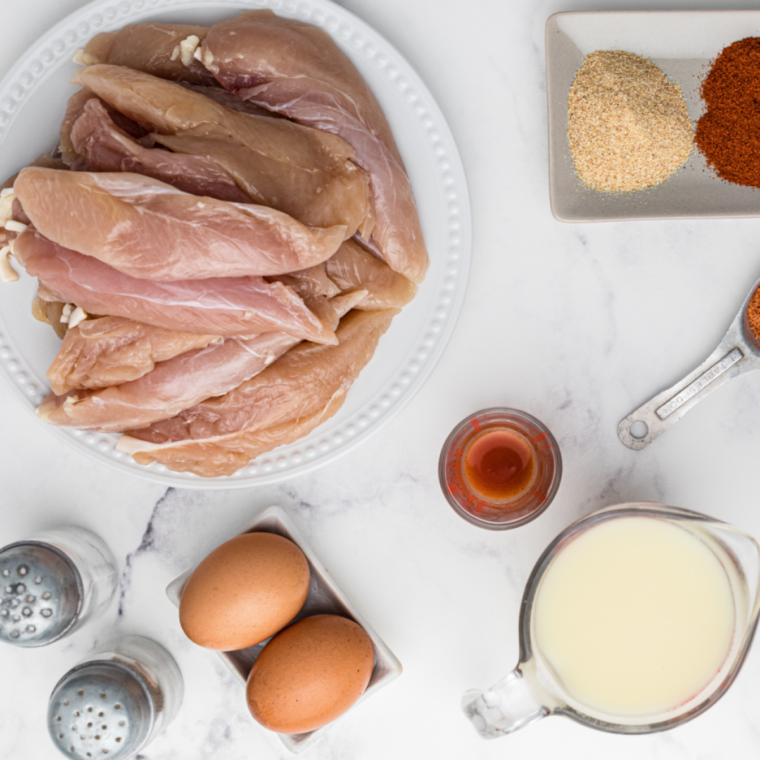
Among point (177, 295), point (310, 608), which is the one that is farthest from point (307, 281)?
point (310, 608)

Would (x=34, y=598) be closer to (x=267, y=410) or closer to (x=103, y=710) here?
(x=103, y=710)

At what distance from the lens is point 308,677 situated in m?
1.08

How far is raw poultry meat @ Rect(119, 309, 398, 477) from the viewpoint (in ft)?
3.60

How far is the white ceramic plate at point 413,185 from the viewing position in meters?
1.16

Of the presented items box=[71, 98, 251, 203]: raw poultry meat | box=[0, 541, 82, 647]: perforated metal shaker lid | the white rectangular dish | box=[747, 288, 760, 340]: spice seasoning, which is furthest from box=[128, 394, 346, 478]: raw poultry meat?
box=[747, 288, 760, 340]: spice seasoning

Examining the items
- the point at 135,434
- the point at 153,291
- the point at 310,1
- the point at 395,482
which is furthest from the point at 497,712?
the point at 310,1

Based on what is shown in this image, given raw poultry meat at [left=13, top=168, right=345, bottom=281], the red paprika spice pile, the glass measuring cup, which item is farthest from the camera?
the red paprika spice pile

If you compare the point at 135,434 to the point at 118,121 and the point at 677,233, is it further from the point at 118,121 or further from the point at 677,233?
the point at 677,233

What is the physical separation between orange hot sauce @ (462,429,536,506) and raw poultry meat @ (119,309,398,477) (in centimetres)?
29

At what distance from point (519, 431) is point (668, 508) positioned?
0.95 ft

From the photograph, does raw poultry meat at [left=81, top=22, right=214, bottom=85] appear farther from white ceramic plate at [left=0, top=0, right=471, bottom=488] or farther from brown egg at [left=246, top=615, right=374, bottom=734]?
brown egg at [left=246, top=615, right=374, bottom=734]

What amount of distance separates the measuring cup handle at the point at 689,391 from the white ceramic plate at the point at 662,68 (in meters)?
0.27

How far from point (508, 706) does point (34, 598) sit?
87 cm

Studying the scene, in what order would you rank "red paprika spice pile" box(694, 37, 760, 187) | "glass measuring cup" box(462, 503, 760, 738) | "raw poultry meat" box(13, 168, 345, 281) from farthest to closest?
1. "red paprika spice pile" box(694, 37, 760, 187)
2. "glass measuring cup" box(462, 503, 760, 738)
3. "raw poultry meat" box(13, 168, 345, 281)
